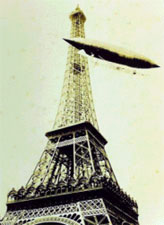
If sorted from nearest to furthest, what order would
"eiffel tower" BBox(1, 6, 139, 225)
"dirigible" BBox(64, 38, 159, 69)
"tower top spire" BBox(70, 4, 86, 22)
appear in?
"dirigible" BBox(64, 38, 159, 69) → "eiffel tower" BBox(1, 6, 139, 225) → "tower top spire" BBox(70, 4, 86, 22)

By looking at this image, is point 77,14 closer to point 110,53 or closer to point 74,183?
point 74,183

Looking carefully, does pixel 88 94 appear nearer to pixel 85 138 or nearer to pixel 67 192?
pixel 85 138

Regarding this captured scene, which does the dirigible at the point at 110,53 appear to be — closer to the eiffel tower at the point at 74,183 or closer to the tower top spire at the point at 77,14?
the eiffel tower at the point at 74,183

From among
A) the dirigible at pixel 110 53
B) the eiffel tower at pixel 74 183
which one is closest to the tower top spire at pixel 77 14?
the eiffel tower at pixel 74 183

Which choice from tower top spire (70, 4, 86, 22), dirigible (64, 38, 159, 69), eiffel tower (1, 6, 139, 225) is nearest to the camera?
dirigible (64, 38, 159, 69)

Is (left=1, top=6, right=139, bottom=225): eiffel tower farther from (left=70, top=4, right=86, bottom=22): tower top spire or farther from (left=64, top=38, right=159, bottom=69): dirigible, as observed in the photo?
(left=70, top=4, right=86, bottom=22): tower top spire

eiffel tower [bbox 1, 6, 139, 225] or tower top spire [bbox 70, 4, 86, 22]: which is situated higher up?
tower top spire [bbox 70, 4, 86, 22]

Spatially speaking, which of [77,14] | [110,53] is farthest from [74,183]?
[77,14]

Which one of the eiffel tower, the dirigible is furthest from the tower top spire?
the dirigible
